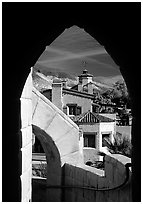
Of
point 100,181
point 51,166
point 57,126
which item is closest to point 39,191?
point 51,166

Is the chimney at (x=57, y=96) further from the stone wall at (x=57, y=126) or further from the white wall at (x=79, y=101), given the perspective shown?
the stone wall at (x=57, y=126)

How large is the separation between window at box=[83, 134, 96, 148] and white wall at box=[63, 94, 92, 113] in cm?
291

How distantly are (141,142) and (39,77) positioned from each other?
22.3 m

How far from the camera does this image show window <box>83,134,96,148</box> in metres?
16.5

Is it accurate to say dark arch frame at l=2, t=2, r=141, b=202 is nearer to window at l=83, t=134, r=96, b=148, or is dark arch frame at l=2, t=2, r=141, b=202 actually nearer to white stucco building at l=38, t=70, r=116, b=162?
white stucco building at l=38, t=70, r=116, b=162

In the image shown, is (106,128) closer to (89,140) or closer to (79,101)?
(89,140)

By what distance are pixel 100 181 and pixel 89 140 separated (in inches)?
532

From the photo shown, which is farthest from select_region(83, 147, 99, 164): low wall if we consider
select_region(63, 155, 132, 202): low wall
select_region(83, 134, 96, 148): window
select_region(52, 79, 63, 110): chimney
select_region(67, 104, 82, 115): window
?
select_region(63, 155, 132, 202): low wall

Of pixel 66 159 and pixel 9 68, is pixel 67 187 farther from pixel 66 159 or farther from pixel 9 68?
pixel 9 68

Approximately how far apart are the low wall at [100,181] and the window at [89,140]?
12221mm

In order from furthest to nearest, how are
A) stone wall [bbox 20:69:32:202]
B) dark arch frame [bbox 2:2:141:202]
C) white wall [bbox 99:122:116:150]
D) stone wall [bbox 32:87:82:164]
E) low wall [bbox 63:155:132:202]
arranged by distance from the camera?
white wall [bbox 99:122:116:150] < stone wall [bbox 32:87:82:164] < low wall [bbox 63:155:132:202] < stone wall [bbox 20:69:32:202] < dark arch frame [bbox 2:2:141:202]

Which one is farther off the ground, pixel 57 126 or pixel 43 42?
pixel 43 42

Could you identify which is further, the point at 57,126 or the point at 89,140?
the point at 89,140

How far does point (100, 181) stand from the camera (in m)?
3.40
